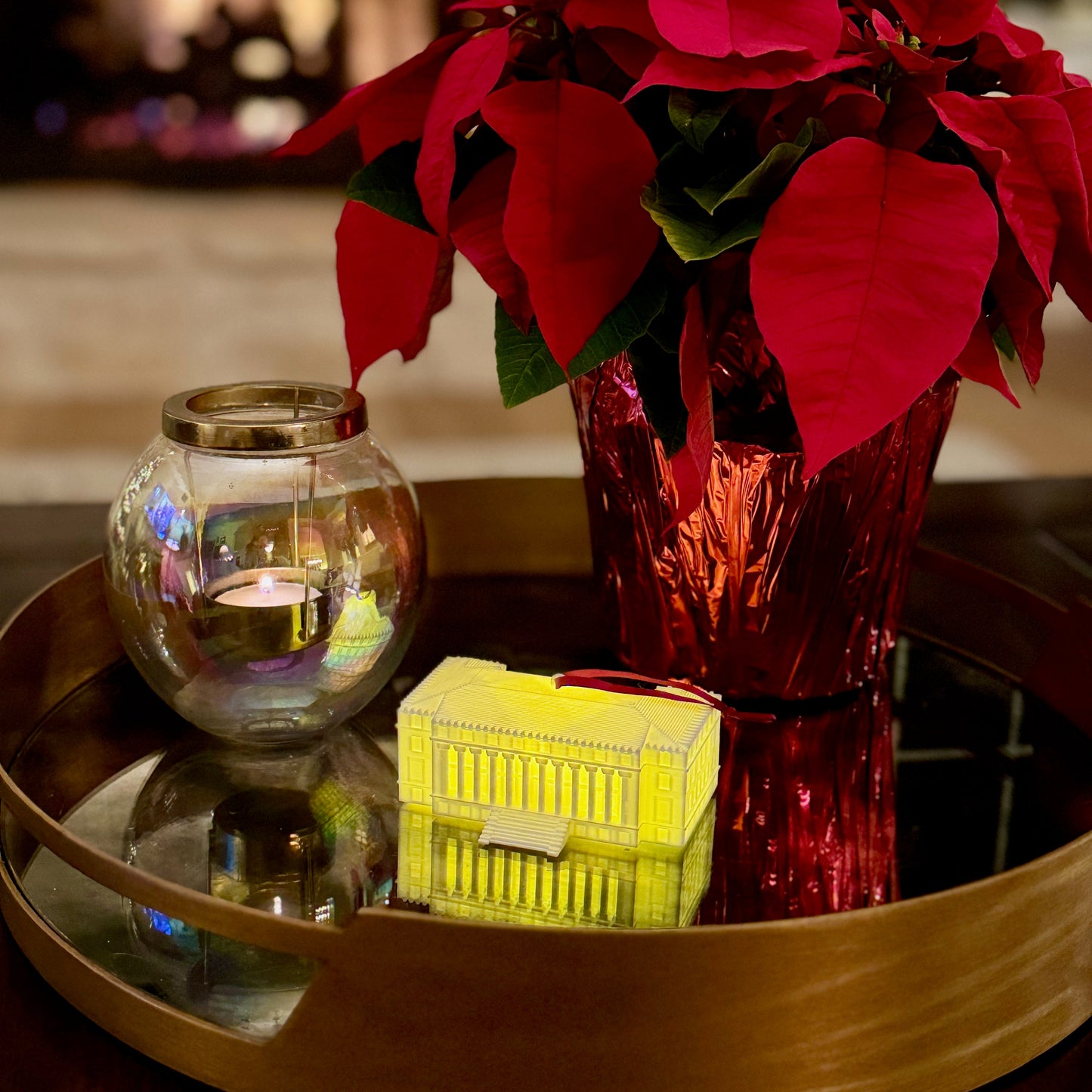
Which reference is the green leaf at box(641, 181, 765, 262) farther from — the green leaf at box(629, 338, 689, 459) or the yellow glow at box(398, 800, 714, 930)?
the yellow glow at box(398, 800, 714, 930)

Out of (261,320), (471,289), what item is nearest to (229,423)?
(261,320)

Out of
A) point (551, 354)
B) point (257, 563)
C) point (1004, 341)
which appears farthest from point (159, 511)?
point (1004, 341)

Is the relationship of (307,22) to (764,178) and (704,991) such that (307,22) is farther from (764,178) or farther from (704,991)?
(704,991)

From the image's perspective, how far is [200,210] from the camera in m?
1.99

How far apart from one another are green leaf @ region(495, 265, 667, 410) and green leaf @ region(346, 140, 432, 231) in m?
0.04

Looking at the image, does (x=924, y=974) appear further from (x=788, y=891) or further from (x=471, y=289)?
(x=471, y=289)

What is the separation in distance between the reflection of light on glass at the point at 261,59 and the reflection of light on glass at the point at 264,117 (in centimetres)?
3

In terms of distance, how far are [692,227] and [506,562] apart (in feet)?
1.06

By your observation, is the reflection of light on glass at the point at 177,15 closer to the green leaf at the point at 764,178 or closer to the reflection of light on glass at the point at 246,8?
the reflection of light on glass at the point at 246,8

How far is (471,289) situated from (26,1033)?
1.87 metres

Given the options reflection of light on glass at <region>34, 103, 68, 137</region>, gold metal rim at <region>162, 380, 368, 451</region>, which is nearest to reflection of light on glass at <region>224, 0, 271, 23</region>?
reflection of light on glass at <region>34, 103, 68, 137</region>

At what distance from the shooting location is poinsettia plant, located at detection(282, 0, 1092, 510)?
33 centimetres

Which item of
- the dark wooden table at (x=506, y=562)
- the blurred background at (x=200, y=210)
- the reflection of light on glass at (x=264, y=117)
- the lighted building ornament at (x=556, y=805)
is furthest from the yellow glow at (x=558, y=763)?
the reflection of light on glass at (x=264, y=117)

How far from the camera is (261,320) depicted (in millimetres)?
1985
